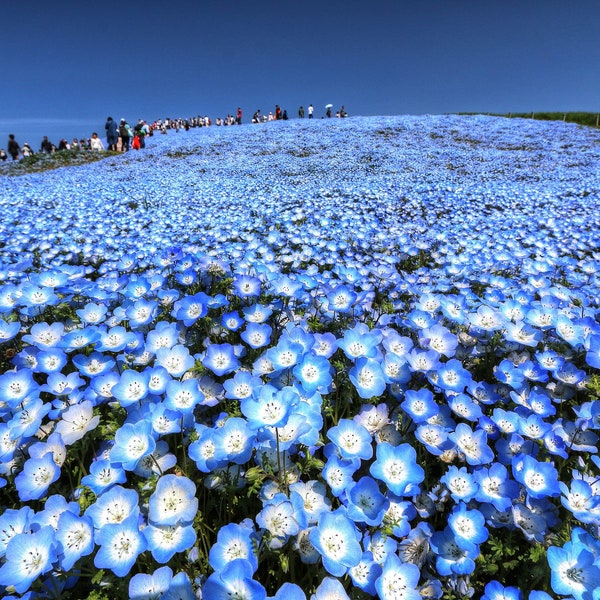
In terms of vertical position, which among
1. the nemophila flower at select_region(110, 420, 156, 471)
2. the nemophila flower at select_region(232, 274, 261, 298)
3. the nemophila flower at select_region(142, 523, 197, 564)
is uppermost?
the nemophila flower at select_region(232, 274, 261, 298)

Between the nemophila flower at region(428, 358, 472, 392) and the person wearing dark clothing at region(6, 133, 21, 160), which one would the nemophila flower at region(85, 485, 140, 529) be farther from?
the person wearing dark clothing at region(6, 133, 21, 160)

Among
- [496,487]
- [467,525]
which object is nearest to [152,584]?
[467,525]

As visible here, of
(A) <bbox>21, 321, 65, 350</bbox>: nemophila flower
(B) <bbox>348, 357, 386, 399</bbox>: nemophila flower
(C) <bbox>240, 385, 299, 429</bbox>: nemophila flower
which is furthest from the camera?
(A) <bbox>21, 321, 65, 350</bbox>: nemophila flower

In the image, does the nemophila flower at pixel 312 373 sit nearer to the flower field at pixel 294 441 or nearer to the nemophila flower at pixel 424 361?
the flower field at pixel 294 441

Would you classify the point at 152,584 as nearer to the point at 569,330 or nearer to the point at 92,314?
the point at 92,314

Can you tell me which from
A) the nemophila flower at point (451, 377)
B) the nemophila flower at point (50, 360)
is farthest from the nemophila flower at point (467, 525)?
the nemophila flower at point (50, 360)

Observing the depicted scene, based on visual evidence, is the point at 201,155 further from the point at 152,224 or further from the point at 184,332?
the point at 184,332

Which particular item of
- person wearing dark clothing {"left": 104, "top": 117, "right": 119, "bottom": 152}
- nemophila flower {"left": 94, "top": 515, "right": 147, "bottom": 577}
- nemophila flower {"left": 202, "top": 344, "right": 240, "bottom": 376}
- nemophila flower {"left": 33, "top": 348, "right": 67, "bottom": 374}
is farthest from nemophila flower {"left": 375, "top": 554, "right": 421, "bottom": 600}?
person wearing dark clothing {"left": 104, "top": 117, "right": 119, "bottom": 152}
